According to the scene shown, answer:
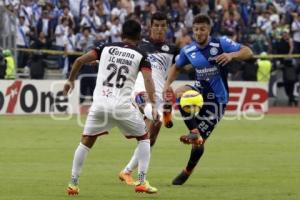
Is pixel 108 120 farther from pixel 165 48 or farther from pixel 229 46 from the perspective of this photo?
pixel 165 48

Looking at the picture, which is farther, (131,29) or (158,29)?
(158,29)

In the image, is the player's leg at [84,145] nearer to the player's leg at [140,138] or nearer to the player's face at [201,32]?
the player's leg at [140,138]

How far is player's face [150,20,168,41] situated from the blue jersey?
869 millimetres

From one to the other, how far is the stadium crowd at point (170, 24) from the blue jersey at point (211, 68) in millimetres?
18623

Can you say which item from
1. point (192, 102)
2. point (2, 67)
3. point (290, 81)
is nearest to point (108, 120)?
point (192, 102)

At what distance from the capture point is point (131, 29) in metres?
12.7

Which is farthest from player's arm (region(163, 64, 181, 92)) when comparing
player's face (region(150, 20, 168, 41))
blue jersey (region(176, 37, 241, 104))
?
player's face (region(150, 20, 168, 41))

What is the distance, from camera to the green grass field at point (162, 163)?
13.2m

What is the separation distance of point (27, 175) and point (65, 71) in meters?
19.3

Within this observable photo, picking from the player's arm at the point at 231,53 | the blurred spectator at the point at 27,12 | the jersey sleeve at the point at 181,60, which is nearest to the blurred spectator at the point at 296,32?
the blurred spectator at the point at 27,12

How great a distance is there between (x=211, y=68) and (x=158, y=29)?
1.38 m

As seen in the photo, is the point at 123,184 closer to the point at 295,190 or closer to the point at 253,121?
the point at 295,190

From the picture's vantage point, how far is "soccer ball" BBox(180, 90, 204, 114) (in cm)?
1440

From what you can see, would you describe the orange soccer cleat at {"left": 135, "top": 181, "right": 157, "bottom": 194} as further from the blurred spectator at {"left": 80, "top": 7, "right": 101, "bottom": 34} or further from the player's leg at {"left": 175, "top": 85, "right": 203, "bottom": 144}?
the blurred spectator at {"left": 80, "top": 7, "right": 101, "bottom": 34}
